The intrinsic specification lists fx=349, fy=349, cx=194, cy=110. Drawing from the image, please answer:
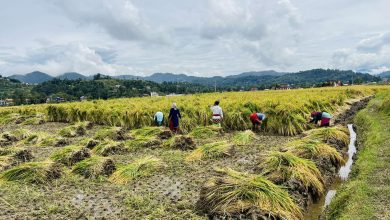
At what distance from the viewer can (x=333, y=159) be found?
33.7 ft

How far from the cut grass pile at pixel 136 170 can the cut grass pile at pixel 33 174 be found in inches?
60.8

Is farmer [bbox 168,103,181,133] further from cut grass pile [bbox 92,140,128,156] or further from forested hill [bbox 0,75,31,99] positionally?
forested hill [bbox 0,75,31,99]

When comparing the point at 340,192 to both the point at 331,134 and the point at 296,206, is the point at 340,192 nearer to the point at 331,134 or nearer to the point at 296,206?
the point at 296,206

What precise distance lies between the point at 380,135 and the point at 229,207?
807cm

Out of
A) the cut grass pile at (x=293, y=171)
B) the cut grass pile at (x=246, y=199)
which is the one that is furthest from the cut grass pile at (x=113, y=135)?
the cut grass pile at (x=246, y=199)

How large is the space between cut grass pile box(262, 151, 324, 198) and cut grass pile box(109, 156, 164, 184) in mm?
2837

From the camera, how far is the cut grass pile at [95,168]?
8.78 metres

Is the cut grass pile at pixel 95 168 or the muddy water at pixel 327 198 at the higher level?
the cut grass pile at pixel 95 168

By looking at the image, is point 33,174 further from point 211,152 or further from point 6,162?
point 211,152

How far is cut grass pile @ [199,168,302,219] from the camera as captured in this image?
602 centimetres

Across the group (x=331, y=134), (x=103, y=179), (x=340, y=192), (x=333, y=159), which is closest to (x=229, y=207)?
(x=340, y=192)

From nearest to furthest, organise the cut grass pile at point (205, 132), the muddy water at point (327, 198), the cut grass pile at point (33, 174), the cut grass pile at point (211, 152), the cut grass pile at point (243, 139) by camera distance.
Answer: the muddy water at point (327, 198), the cut grass pile at point (33, 174), the cut grass pile at point (211, 152), the cut grass pile at point (243, 139), the cut grass pile at point (205, 132)

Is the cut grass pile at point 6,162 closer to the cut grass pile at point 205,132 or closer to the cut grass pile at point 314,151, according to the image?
the cut grass pile at point 205,132

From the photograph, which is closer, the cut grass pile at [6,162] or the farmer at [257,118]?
the cut grass pile at [6,162]
